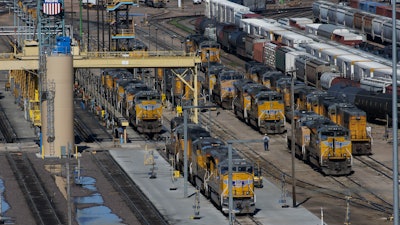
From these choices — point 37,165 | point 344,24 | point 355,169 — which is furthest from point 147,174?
point 344,24

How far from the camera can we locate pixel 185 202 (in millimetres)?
80625

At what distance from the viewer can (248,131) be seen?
368 feet

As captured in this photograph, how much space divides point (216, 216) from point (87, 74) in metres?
76.9

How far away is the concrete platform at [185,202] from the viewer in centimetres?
7500

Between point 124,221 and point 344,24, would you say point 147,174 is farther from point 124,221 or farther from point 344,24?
point 344,24

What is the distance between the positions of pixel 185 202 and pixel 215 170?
3.87 meters

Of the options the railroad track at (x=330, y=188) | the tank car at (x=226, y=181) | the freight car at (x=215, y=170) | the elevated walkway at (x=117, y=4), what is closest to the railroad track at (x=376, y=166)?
the railroad track at (x=330, y=188)

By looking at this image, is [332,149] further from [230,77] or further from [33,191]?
[230,77]

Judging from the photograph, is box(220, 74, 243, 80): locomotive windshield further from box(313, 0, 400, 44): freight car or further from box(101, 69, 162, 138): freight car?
box(313, 0, 400, 44): freight car

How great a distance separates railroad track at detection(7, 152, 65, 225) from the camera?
76000 millimetres

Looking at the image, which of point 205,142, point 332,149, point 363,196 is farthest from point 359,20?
point 205,142

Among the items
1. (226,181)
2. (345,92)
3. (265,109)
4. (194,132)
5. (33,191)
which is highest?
(194,132)

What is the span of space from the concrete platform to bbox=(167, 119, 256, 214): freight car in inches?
32.6

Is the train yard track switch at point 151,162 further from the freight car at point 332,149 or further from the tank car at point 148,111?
the freight car at point 332,149
